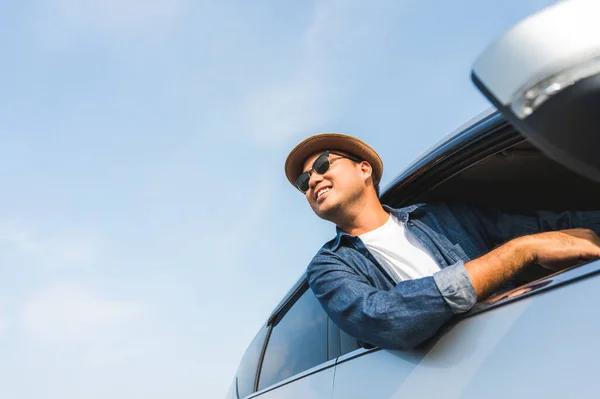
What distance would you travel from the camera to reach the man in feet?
5.16

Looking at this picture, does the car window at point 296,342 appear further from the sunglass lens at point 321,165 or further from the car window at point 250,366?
the sunglass lens at point 321,165

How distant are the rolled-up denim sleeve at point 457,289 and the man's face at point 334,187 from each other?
984 millimetres

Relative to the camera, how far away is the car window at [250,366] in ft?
10.6

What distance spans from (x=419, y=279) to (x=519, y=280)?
355 mm

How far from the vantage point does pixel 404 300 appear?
5.37ft

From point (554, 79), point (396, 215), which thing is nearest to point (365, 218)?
point (396, 215)

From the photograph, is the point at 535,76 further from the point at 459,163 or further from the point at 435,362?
the point at 459,163

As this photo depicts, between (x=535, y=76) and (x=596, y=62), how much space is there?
80 millimetres

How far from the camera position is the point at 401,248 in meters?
2.25

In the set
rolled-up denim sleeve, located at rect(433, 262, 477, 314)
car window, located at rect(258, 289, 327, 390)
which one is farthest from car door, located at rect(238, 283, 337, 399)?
rolled-up denim sleeve, located at rect(433, 262, 477, 314)

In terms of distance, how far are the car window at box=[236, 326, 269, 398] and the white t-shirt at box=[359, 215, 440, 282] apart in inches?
45.0

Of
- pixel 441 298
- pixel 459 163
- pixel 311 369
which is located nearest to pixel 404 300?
pixel 441 298

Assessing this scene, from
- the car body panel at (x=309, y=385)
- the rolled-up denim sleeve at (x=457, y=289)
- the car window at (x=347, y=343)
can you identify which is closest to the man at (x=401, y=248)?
the rolled-up denim sleeve at (x=457, y=289)

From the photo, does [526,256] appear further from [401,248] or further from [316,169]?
[316,169]
